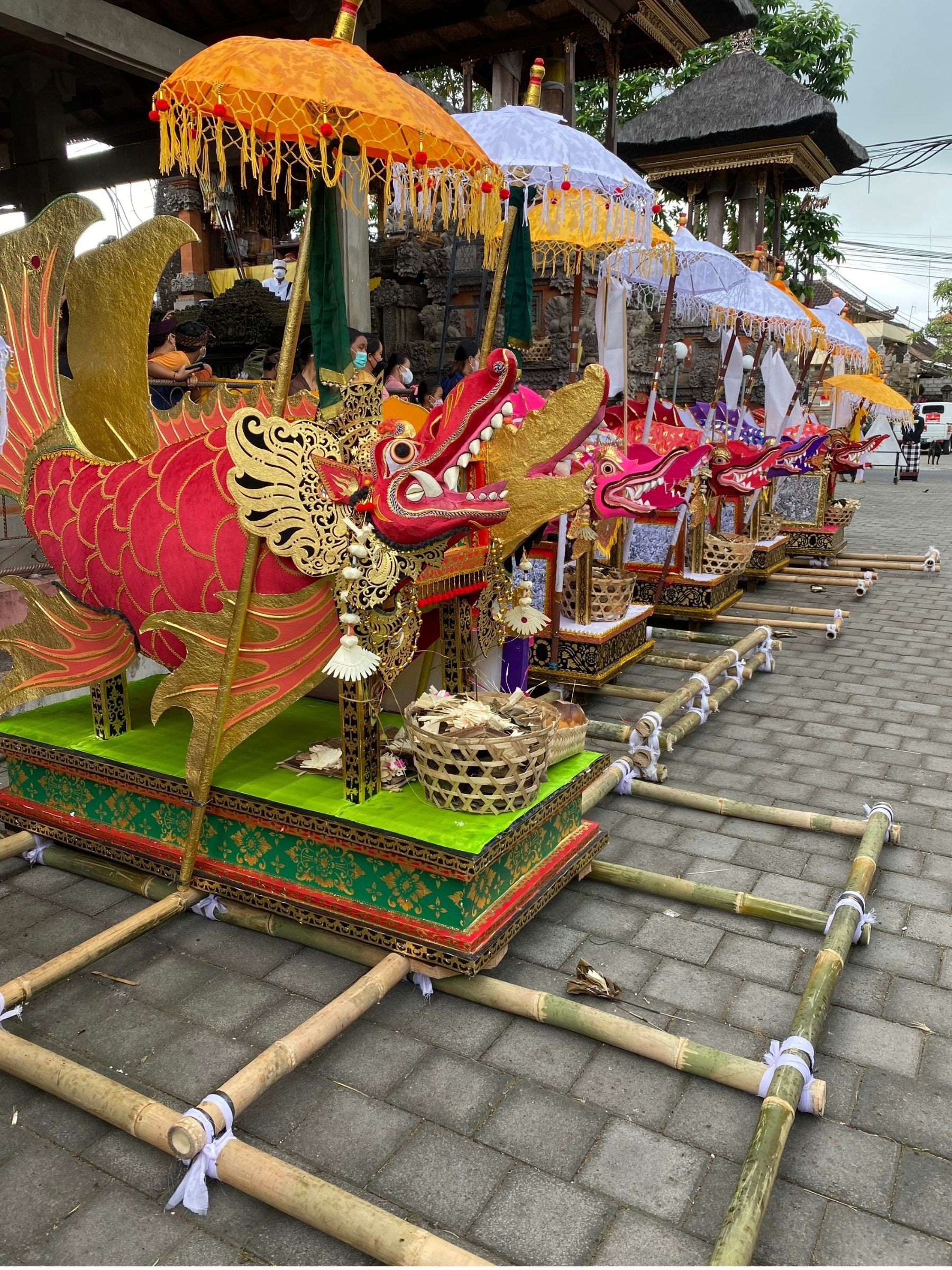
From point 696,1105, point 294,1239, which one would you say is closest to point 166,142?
point 294,1239

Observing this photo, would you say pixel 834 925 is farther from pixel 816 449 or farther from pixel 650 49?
pixel 650 49

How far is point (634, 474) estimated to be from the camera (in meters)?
5.27

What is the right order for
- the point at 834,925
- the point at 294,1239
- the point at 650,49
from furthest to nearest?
the point at 650,49 < the point at 834,925 < the point at 294,1239

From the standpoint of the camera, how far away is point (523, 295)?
3379mm

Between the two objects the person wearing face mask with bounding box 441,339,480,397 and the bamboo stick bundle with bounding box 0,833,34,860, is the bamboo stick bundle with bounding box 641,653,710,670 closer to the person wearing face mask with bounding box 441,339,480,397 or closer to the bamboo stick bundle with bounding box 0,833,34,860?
the person wearing face mask with bounding box 441,339,480,397

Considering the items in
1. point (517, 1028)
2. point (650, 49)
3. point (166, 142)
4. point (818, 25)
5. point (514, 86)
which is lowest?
point (517, 1028)

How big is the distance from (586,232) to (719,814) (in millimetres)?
3174

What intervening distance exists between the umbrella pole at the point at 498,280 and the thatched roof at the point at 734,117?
45.0 feet

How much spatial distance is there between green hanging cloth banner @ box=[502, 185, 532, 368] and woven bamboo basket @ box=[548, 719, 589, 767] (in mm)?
1354

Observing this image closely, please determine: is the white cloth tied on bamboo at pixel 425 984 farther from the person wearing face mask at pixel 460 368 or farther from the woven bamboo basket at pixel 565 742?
the person wearing face mask at pixel 460 368

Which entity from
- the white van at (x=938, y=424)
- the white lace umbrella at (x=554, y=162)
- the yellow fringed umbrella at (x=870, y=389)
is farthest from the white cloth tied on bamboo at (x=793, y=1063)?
the white van at (x=938, y=424)

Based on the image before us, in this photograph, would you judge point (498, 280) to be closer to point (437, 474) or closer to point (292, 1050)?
point (437, 474)

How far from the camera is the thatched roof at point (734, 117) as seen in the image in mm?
14609

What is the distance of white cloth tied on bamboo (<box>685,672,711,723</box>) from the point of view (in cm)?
477
